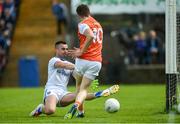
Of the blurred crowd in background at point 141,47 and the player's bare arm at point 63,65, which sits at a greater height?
the player's bare arm at point 63,65

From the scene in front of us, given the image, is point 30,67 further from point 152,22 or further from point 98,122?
point 98,122

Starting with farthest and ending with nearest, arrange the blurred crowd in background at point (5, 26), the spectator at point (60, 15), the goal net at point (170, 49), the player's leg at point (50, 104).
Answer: the blurred crowd in background at point (5, 26), the spectator at point (60, 15), the goal net at point (170, 49), the player's leg at point (50, 104)

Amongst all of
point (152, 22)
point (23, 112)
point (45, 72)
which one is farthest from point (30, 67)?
point (23, 112)

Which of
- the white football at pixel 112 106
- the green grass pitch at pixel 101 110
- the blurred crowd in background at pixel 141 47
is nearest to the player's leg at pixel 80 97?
the green grass pitch at pixel 101 110

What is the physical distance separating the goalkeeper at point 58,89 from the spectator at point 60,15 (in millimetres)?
14869

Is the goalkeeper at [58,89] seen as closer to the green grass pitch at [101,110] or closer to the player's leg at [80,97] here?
the green grass pitch at [101,110]

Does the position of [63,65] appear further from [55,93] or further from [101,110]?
[101,110]

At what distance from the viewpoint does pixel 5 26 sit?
107 ft

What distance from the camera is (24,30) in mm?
34406

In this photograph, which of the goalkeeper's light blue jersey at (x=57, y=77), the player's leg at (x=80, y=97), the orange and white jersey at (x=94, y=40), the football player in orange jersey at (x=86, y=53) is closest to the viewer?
the player's leg at (x=80, y=97)

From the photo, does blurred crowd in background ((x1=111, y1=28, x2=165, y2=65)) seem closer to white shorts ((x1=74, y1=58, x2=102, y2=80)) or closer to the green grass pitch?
the green grass pitch

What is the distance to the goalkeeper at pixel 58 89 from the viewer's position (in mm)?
16297

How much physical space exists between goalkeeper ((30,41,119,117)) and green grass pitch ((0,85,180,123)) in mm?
217

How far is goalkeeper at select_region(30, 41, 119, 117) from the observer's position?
16.3m
